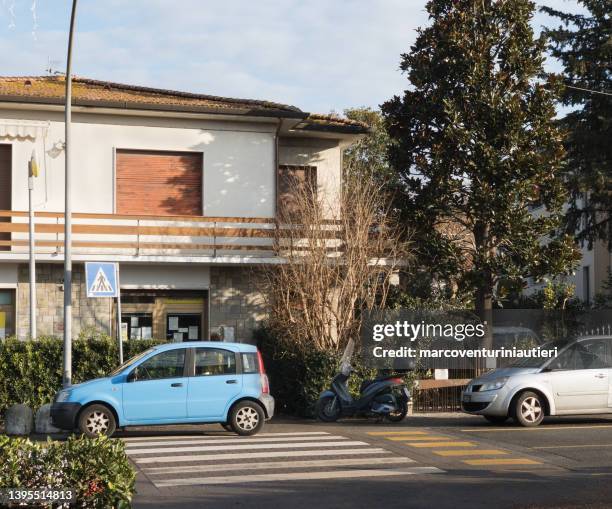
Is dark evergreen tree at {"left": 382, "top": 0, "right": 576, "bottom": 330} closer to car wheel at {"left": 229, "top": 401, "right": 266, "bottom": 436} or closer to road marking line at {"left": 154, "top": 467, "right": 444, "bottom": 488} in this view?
car wheel at {"left": 229, "top": 401, "right": 266, "bottom": 436}

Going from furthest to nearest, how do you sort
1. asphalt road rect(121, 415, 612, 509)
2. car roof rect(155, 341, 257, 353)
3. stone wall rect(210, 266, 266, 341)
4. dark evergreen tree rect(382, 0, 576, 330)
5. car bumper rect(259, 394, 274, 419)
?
stone wall rect(210, 266, 266, 341)
dark evergreen tree rect(382, 0, 576, 330)
car bumper rect(259, 394, 274, 419)
car roof rect(155, 341, 257, 353)
asphalt road rect(121, 415, 612, 509)

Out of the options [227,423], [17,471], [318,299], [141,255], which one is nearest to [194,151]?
[141,255]

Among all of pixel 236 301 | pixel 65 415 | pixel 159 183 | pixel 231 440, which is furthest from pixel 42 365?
pixel 159 183

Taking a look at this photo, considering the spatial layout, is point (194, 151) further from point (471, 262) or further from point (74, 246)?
point (471, 262)

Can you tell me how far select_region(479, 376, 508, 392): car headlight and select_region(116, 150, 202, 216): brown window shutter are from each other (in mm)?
9314

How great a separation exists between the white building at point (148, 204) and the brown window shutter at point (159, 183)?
0.08 feet

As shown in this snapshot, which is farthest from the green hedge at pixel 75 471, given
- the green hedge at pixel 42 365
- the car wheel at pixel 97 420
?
the green hedge at pixel 42 365

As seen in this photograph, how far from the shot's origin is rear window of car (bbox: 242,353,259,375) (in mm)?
17117

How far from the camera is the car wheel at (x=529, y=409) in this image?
59.6 feet

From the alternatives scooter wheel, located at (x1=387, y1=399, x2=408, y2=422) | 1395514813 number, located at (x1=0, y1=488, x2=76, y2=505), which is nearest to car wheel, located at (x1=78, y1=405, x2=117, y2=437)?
scooter wheel, located at (x1=387, y1=399, x2=408, y2=422)

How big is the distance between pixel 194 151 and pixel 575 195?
10452mm

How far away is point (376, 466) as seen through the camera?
13.2 m

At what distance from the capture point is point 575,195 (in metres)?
26.0

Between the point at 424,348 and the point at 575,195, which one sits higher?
the point at 575,195
